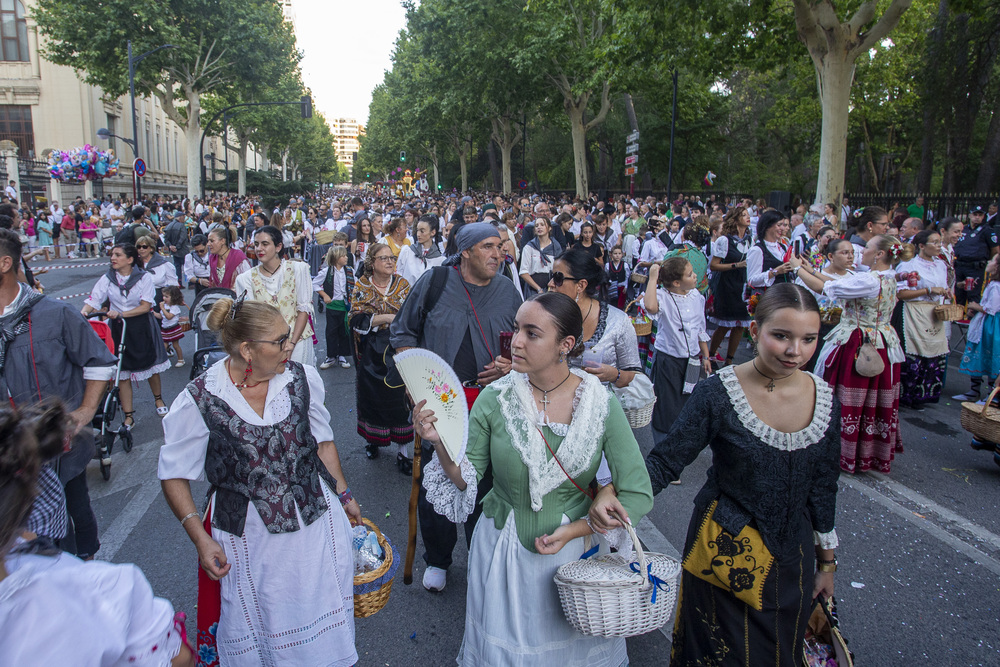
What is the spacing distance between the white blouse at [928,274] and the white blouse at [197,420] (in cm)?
677

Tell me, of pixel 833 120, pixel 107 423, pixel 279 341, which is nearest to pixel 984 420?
pixel 279 341

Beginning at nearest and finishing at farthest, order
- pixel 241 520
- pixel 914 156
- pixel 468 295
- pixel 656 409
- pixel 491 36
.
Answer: pixel 241 520
pixel 468 295
pixel 656 409
pixel 491 36
pixel 914 156

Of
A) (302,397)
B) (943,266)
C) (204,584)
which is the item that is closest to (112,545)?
(204,584)

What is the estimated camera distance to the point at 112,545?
14.7 feet

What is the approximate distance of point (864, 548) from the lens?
4445mm

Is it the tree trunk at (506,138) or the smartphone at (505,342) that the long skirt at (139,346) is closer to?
the smartphone at (505,342)

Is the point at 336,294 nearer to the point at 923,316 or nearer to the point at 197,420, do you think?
the point at 197,420

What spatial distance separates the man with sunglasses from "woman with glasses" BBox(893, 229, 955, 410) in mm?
5155

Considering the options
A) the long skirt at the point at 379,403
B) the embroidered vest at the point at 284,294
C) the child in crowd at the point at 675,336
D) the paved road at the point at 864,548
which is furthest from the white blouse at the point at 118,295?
the child in crowd at the point at 675,336

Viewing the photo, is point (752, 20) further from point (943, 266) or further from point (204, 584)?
point (204, 584)

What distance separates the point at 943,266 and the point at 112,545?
8039 mm

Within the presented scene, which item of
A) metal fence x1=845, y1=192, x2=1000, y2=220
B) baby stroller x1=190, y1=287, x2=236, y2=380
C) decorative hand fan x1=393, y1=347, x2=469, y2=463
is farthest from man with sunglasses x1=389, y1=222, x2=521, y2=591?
metal fence x1=845, y1=192, x2=1000, y2=220

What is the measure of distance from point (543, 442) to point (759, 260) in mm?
6310

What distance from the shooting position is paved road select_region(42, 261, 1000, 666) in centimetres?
348
